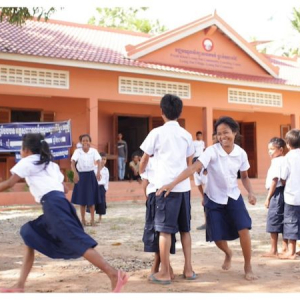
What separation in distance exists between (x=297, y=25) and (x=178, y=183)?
24.7 meters

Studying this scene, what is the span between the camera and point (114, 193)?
1280 centimetres

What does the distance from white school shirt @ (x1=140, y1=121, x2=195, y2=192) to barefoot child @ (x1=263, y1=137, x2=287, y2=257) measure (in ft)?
4.88

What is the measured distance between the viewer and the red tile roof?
1170cm

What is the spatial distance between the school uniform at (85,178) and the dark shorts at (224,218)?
3.44 m

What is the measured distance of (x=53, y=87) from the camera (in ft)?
39.0

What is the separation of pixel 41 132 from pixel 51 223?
8.29m

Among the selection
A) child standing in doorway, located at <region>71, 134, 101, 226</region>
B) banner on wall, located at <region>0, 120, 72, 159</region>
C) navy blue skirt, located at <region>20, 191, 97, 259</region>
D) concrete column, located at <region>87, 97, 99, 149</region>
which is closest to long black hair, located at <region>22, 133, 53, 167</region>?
navy blue skirt, located at <region>20, 191, 97, 259</region>

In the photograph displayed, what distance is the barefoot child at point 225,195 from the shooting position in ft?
Result: 13.1

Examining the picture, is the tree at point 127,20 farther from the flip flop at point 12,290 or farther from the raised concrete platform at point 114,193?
the flip flop at point 12,290

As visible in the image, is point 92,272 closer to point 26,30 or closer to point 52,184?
point 52,184

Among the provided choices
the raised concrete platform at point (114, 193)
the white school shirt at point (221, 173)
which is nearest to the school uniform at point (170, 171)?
the white school shirt at point (221, 173)

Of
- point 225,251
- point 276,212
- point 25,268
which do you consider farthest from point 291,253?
point 25,268

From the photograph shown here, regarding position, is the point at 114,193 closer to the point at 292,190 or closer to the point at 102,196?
the point at 102,196
